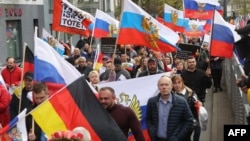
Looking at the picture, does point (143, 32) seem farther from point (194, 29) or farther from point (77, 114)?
point (194, 29)

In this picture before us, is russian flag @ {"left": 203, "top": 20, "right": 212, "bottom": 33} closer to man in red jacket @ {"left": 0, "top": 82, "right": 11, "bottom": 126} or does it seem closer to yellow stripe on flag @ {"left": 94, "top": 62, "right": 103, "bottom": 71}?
yellow stripe on flag @ {"left": 94, "top": 62, "right": 103, "bottom": 71}

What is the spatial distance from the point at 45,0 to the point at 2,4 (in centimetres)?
640

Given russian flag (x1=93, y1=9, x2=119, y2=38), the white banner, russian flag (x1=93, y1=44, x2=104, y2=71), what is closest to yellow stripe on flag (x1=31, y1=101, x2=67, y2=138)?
russian flag (x1=93, y1=44, x2=104, y2=71)

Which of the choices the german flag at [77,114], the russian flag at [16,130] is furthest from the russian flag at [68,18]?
the german flag at [77,114]

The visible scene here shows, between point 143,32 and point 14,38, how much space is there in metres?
19.4

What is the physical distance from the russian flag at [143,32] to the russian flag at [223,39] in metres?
0.88

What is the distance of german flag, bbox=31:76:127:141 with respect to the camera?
5.54m

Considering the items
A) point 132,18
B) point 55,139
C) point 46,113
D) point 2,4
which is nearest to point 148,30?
point 132,18

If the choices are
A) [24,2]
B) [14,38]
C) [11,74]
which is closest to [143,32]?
[11,74]

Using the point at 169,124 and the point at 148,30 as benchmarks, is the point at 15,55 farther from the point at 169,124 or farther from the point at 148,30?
the point at 169,124

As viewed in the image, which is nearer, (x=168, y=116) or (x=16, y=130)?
(x=16, y=130)

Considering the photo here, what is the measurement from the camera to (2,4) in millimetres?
26969

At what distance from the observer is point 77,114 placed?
18.4 ft

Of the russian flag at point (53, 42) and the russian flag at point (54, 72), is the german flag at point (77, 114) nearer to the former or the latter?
the russian flag at point (54, 72)
